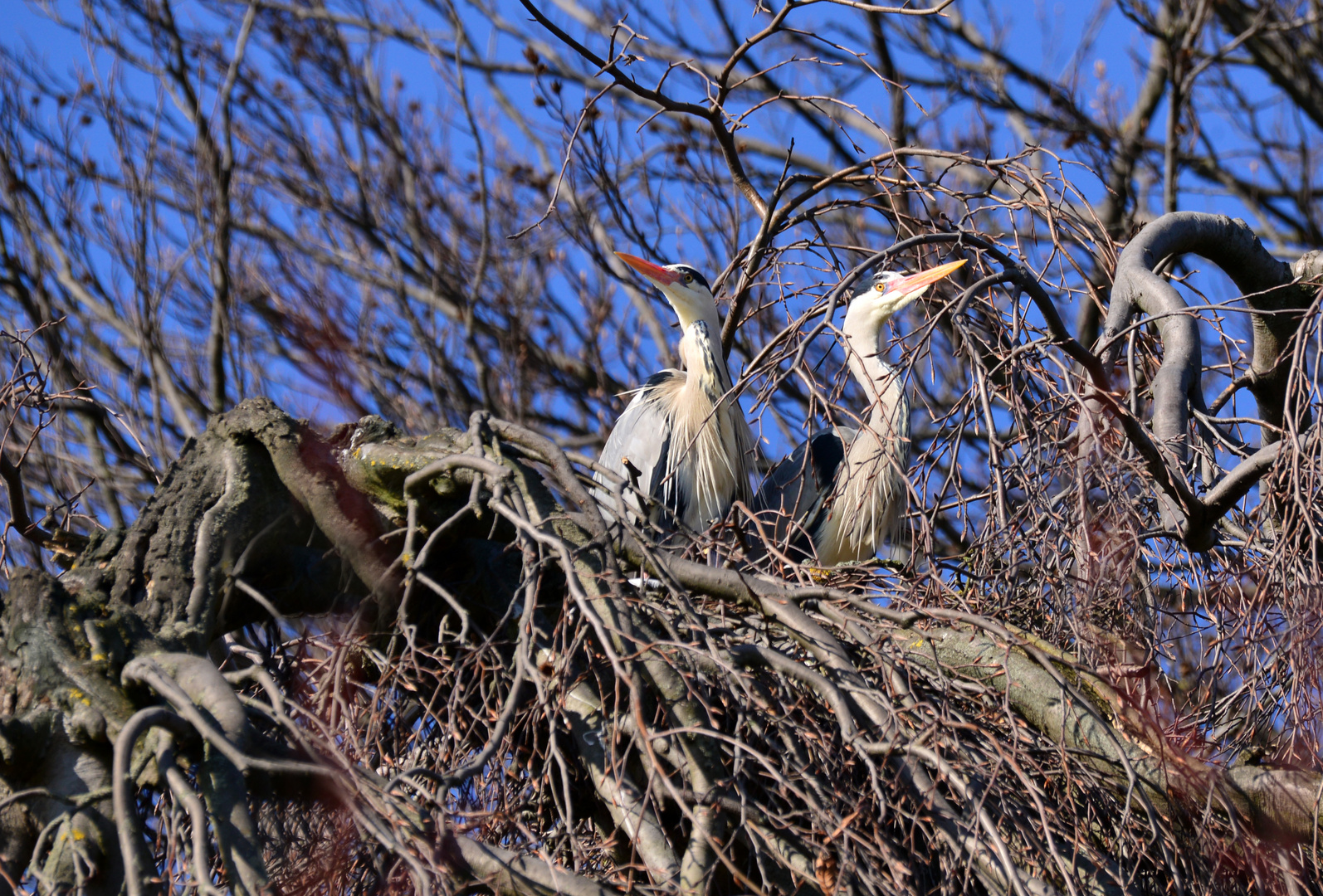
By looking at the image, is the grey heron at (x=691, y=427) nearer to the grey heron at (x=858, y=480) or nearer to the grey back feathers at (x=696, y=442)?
the grey back feathers at (x=696, y=442)

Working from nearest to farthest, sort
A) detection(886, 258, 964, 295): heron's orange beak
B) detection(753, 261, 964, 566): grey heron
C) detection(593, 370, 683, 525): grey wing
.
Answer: detection(886, 258, 964, 295): heron's orange beak < detection(753, 261, 964, 566): grey heron < detection(593, 370, 683, 525): grey wing

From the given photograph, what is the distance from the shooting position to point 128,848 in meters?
1.56

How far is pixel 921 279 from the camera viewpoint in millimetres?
4379

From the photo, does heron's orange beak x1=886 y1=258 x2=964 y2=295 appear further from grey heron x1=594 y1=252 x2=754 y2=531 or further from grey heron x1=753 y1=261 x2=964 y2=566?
grey heron x1=594 y1=252 x2=754 y2=531

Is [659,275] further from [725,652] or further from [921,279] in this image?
[725,652]

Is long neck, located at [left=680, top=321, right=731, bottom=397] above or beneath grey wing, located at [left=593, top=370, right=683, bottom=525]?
above

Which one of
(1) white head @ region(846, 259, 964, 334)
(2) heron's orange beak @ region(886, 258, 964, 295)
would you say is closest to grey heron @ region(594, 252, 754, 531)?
(1) white head @ region(846, 259, 964, 334)

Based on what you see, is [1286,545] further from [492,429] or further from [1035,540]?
[492,429]

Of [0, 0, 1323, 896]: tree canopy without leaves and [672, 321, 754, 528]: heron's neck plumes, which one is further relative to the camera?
[672, 321, 754, 528]: heron's neck plumes

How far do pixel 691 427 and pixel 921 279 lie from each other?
113 cm

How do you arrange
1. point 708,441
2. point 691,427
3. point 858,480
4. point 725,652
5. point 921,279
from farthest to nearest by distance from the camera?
point 858,480 → point 708,441 → point 691,427 → point 921,279 → point 725,652

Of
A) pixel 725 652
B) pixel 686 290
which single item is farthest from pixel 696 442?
pixel 725 652

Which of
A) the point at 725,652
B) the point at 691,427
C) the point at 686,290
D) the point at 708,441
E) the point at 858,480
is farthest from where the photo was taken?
the point at 858,480

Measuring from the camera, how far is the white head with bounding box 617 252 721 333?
5172 millimetres
